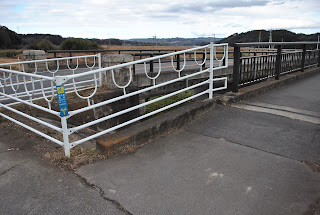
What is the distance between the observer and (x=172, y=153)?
13.4ft

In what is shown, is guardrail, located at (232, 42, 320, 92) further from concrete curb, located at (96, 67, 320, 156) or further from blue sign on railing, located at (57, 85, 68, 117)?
blue sign on railing, located at (57, 85, 68, 117)

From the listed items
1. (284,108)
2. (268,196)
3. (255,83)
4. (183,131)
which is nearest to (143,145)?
(183,131)

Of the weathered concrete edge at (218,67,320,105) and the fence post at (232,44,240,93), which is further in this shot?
the fence post at (232,44,240,93)

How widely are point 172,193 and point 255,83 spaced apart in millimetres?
6328

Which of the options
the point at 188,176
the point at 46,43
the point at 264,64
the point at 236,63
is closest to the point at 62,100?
the point at 188,176

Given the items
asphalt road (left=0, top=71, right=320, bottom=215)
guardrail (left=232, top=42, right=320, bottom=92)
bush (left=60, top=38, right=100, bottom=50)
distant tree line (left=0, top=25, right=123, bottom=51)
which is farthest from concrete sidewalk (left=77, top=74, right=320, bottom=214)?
bush (left=60, top=38, right=100, bottom=50)

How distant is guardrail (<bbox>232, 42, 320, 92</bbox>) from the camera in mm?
6992

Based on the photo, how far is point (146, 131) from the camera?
14.6 ft

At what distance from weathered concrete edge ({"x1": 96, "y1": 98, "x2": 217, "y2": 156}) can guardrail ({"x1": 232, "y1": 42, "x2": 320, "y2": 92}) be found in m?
1.91

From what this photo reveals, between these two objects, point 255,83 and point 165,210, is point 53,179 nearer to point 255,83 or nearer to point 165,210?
point 165,210

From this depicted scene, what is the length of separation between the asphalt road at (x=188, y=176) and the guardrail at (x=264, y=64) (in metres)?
2.32

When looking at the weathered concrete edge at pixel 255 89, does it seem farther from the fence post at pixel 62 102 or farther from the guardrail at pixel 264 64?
the fence post at pixel 62 102

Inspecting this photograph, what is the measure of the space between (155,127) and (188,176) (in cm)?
140

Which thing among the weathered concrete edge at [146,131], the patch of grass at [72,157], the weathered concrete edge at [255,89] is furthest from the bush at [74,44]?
the patch of grass at [72,157]
